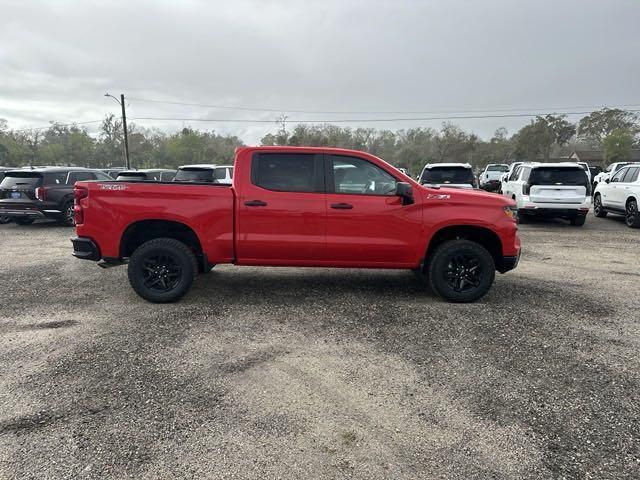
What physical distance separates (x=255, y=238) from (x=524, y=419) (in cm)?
343

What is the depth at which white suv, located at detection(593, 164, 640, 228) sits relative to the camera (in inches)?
490

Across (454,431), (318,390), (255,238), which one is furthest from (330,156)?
(454,431)

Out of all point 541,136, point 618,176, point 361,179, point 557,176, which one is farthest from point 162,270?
point 541,136

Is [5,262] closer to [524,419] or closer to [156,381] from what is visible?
[156,381]

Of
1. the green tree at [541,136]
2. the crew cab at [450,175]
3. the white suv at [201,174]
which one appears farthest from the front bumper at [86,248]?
the green tree at [541,136]

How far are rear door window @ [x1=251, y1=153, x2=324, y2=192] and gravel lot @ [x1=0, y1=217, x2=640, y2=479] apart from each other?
4.70ft

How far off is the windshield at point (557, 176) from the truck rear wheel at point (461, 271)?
318 inches

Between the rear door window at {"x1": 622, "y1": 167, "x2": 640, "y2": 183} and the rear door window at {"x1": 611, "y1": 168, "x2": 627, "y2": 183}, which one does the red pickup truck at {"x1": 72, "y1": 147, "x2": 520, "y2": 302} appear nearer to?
the rear door window at {"x1": 622, "y1": 167, "x2": 640, "y2": 183}

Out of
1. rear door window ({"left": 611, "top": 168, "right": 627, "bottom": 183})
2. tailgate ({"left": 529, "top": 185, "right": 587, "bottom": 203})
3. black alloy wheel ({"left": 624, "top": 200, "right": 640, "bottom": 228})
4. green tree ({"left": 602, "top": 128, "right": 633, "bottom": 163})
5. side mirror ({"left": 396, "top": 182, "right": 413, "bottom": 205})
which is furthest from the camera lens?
green tree ({"left": 602, "top": 128, "right": 633, "bottom": 163})

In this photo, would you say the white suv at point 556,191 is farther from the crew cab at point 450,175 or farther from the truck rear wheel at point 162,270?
the truck rear wheel at point 162,270

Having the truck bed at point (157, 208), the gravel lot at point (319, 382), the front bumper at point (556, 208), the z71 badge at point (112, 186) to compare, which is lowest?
the gravel lot at point (319, 382)

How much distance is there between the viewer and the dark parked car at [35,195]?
11945 mm

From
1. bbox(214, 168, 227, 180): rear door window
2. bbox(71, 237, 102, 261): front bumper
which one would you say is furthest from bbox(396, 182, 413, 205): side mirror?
bbox(214, 168, 227, 180): rear door window

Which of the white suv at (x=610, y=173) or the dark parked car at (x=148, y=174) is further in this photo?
the white suv at (x=610, y=173)
